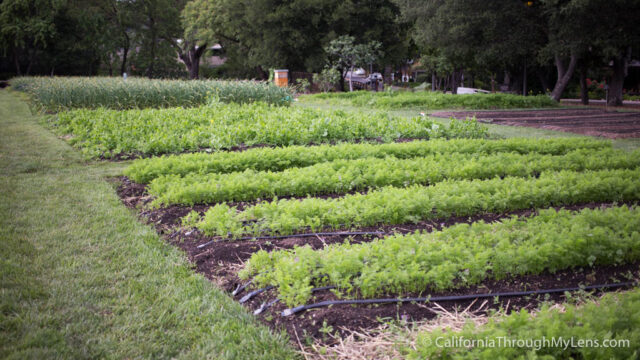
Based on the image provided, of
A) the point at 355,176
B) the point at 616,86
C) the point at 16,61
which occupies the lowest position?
the point at 355,176

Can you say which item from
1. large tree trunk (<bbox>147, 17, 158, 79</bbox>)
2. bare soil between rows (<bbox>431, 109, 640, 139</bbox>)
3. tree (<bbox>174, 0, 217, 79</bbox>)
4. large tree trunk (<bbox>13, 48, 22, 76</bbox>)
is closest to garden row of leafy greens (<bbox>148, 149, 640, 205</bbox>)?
bare soil between rows (<bbox>431, 109, 640, 139</bbox>)

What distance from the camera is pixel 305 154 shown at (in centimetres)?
715

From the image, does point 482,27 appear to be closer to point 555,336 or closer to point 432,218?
point 432,218

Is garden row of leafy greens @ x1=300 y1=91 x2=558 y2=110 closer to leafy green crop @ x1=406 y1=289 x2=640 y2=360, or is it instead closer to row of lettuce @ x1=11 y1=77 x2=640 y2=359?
row of lettuce @ x1=11 y1=77 x2=640 y2=359

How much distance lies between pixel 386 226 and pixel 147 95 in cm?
1356

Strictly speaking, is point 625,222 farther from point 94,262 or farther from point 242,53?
point 242,53

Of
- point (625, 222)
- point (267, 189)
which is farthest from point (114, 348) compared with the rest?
point (625, 222)

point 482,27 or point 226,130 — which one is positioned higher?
point 482,27

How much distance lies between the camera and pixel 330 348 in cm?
266

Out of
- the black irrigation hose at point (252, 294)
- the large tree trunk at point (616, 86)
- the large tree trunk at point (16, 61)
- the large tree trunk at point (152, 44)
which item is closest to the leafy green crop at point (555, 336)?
the black irrigation hose at point (252, 294)

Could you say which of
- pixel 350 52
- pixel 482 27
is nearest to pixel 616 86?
pixel 482 27

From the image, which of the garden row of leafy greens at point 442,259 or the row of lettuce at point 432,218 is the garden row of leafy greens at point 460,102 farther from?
the garden row of leafy greens at point 442,259

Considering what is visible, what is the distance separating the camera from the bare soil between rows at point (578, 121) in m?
11.0

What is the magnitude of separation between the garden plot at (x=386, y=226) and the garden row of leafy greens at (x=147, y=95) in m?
9.36
